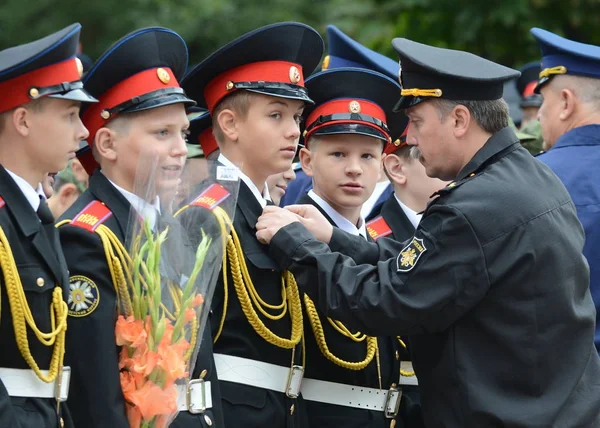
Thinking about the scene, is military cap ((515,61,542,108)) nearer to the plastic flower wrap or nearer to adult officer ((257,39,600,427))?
adult officer ((257,39,600,427))

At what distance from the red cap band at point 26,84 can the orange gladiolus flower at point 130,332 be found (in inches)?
33.8

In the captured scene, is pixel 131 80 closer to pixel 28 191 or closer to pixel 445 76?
pixel 28 191

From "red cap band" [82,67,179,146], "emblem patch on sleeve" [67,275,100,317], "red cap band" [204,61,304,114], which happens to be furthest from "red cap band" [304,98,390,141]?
"emblem patch on sleeve" [67,275,100,317]

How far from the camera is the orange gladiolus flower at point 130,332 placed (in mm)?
4078

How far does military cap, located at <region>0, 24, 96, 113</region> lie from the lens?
3893 mm

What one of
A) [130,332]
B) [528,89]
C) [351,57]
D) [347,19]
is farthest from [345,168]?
[347,19]

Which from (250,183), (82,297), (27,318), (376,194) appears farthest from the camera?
(376,194)

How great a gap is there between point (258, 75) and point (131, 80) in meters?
0.57

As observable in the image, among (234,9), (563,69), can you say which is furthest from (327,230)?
(234,9)

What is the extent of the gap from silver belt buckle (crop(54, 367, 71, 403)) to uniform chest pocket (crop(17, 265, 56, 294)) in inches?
11.7

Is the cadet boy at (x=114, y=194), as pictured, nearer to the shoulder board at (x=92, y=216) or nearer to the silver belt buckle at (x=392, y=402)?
the shoulder board at (x=92, y=216)

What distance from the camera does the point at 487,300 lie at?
4.38 m

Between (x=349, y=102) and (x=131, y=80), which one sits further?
(x=349, y=102)

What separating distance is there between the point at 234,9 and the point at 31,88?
11861 mm
